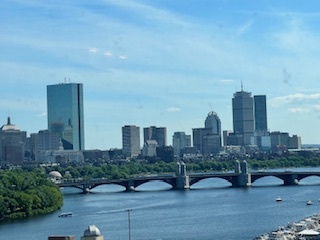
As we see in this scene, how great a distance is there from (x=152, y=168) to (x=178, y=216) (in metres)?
84.7

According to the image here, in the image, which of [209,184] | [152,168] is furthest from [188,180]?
[152,168]

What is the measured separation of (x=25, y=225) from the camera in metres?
56.4

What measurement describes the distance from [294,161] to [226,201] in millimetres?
95299

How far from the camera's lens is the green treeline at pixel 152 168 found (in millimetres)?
129500

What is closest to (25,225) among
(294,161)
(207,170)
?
(207,170)

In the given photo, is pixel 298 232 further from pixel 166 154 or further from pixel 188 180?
pixel 166 154

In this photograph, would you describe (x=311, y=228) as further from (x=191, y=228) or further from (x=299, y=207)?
(x=299, y=207)

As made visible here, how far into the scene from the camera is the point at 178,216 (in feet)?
193

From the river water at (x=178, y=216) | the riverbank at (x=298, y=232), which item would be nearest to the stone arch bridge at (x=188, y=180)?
the river water at (x=178, y=216)

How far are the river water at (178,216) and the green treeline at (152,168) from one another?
128 ft

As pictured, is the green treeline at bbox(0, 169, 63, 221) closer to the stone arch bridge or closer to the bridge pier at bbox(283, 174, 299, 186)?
the stone arch bridge

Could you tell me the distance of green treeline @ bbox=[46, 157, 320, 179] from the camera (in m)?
130

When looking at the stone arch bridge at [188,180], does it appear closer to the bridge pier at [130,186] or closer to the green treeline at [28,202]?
the bridge pier at [130,186]

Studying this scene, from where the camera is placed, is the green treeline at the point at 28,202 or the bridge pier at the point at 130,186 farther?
the bridge pier at the point at 130,186
